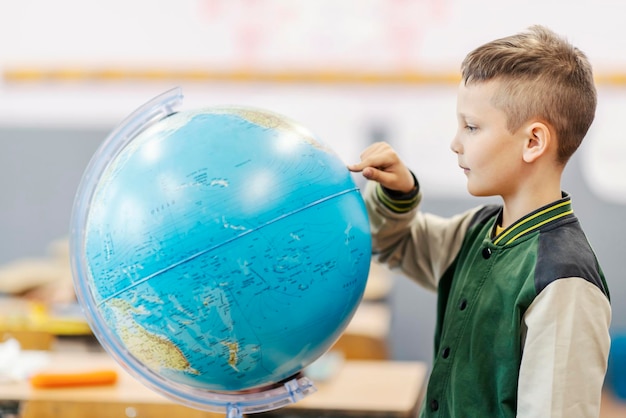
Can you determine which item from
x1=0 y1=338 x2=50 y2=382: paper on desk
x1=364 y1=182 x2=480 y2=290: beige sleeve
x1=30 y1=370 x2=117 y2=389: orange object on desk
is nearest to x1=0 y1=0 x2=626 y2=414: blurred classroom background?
x1=0 y1=338 x2=50 y2=382: paper on desk

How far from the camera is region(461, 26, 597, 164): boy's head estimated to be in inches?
57.7

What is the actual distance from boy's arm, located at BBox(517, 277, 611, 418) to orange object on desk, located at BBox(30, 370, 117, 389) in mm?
1375

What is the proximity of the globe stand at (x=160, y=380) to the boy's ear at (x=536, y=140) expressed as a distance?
1.75 ft

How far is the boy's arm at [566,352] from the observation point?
1326 millimetres

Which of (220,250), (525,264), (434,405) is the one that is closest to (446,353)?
(434,405)

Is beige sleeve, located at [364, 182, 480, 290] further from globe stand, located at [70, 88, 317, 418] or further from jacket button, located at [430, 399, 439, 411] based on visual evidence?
globe stand, located at [70, 88, 317, 418]

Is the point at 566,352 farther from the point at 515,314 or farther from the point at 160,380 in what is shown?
the point at 160,380

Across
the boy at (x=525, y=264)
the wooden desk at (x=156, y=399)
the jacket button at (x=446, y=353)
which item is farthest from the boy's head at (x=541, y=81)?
the wooden desk at (x=156, y=399)

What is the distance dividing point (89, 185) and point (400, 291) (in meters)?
3.93

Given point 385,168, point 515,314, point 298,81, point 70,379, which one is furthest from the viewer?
point 298,81

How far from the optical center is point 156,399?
88.4 inches

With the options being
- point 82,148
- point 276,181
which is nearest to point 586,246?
point 276,181

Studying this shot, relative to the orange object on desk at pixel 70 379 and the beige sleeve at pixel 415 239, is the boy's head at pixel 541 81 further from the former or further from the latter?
the orange object on desk at pixel 70 379

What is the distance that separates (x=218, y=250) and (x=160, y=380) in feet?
1.01
